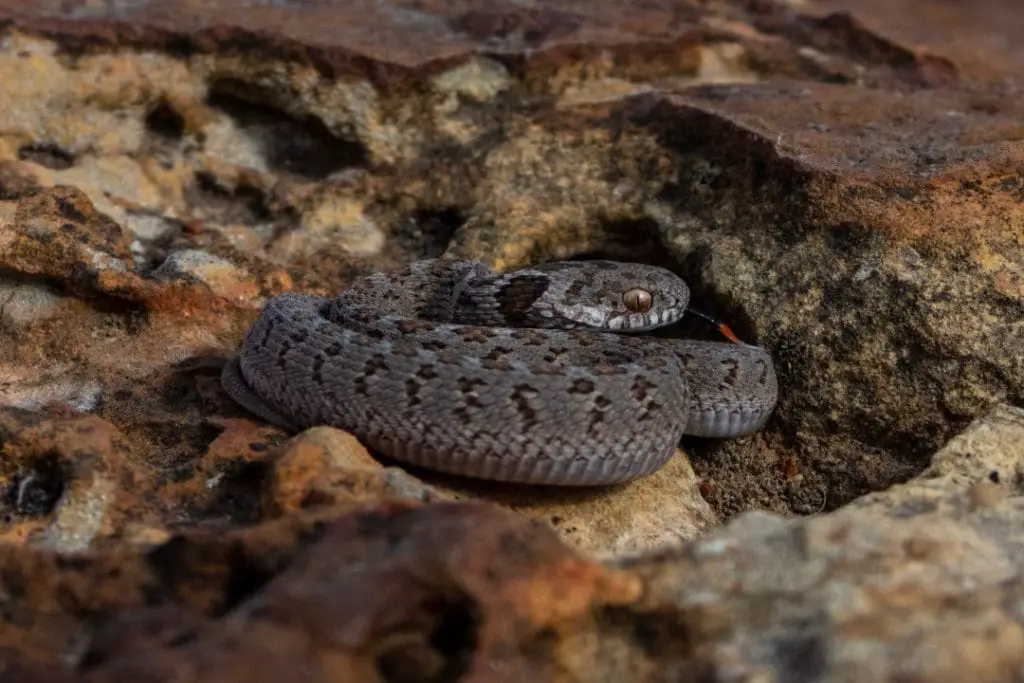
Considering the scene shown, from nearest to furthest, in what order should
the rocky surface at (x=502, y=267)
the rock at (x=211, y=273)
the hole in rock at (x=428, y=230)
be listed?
the rocky surface at (x=502, y=267)
the rock at (x=211, y=273)
the hole in rock at (x=428, y=230)

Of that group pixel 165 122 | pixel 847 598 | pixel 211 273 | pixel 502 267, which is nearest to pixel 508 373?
pixel 502 267

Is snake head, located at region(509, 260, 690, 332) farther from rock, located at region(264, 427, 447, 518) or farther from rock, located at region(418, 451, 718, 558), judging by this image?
rock, located at region(264, 427, 447, 518)

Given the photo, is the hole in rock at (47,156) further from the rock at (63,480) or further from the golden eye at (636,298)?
the golden eye at (636,298)

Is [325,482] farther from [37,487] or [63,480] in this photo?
[37,487]

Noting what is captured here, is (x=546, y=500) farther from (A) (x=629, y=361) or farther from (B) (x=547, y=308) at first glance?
(B) (x=547, y=308)

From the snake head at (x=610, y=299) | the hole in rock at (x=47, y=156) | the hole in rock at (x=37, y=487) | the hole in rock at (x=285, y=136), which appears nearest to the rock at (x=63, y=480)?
the hole in rock at (x=37, y=487)

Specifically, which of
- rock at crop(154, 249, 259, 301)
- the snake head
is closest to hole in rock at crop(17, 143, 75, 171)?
rock at crop(154, 249, 259, 301)

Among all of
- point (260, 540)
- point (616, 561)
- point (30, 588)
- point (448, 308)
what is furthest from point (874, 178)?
point (30, 588)
